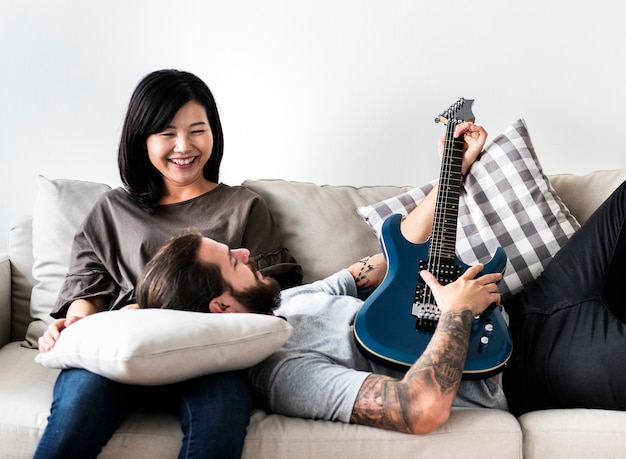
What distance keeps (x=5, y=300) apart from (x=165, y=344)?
3.32 feet

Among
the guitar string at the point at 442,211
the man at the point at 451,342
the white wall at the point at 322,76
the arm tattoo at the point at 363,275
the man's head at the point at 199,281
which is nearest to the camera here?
the man at the point at 451,342

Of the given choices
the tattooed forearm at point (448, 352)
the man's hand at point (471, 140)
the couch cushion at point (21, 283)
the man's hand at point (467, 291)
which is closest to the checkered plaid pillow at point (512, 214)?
the man's hand at point (471, 140)

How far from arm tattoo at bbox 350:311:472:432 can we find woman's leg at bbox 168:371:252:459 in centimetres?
22

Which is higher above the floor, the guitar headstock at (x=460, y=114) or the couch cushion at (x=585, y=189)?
the guitar headstock at (x=460, y=114)

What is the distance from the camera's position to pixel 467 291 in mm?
1666

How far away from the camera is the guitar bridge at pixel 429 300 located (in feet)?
5.59

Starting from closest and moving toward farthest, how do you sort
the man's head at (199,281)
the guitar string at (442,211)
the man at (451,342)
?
1. the man at (451,342)
2. the man's head at (199,281)
3. the guitar string at (442,211)

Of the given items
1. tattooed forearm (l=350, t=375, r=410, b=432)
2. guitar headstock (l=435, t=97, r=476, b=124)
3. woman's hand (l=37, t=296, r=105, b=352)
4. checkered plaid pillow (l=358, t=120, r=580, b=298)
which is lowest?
woman's hand (l=37, t=296, r=105, b=352)

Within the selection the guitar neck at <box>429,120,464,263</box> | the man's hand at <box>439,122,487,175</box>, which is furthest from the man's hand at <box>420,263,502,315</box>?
the man's hand at <box>439,122,487,175</box>

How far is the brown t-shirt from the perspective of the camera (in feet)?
6.81

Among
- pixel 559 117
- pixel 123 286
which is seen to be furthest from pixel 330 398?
pixel 559 117

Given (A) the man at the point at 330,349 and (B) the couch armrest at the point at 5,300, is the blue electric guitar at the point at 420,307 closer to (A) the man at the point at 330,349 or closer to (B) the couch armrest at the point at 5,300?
(A) the man at the point at 330,349

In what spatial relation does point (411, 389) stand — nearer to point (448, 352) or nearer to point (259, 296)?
point (448, 352)

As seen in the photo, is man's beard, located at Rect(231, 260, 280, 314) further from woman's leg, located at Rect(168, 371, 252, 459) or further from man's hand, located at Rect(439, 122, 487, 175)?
man's hand, located at Rect(439, 122, 487, 175)
